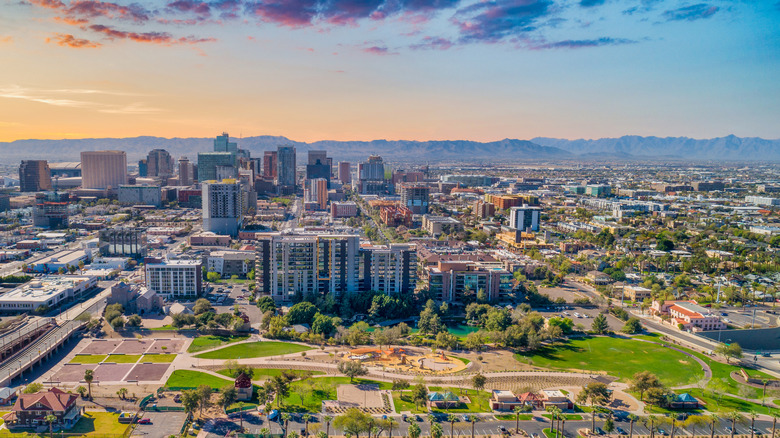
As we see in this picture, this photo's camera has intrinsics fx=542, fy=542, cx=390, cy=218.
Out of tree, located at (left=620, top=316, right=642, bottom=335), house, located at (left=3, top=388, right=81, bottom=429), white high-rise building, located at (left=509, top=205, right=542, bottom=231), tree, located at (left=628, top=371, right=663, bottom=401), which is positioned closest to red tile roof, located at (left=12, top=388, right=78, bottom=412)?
house, located at (left=3, top=388, right=81, bottom=429)

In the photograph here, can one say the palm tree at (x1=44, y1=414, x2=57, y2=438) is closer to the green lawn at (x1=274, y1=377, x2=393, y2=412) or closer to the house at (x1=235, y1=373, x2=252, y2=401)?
the house at (x1=235, y1=373, x2=252, y2=401)

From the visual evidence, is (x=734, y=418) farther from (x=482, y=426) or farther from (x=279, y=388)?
(x=279, y=388)

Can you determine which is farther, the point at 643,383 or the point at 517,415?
the point at 643,383

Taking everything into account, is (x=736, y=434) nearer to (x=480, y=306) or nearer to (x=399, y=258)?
(x=480, y=306)

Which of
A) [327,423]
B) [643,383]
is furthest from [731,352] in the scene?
[327,423]

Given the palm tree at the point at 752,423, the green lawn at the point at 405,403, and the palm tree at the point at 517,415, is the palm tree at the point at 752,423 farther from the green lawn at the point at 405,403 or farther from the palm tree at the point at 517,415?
the green lawn at the point at 405,403

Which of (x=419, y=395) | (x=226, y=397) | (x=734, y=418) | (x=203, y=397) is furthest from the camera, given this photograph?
(x=419, y=395)

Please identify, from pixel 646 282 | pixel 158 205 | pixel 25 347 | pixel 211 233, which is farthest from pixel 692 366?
pixel 158 205
